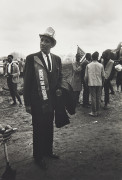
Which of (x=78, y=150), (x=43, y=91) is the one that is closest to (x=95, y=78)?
Result: (x=78, y=150)

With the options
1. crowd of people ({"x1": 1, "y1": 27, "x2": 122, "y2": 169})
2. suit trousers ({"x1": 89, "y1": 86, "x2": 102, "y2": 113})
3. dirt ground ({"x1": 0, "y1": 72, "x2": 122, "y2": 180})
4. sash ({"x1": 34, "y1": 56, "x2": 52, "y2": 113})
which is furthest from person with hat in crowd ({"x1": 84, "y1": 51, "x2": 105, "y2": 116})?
sash ({"x1": 34, "y1": 56, "x2": 52, "y2": 113})

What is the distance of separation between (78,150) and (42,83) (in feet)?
5.93

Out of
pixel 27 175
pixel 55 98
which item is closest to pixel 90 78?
pixel 55 98

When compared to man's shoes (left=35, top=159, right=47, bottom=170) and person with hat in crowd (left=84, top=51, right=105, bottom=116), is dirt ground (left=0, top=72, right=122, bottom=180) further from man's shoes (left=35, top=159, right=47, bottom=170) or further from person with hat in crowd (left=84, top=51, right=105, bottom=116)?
person with hat in crowd (left=84, top=51, right=105, bottom=116)

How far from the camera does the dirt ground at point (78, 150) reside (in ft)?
14.3

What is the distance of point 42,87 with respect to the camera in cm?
437

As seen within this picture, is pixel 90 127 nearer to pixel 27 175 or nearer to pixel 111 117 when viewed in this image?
pixel 111 117

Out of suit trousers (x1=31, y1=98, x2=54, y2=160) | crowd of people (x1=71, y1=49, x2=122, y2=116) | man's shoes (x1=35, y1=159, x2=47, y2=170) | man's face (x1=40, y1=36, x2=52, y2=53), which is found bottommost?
man's shoes (x1=35, y1=159, x2=47, y2=170)

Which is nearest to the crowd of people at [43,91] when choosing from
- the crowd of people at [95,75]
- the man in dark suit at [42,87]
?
the man in dark suit at [42,87]

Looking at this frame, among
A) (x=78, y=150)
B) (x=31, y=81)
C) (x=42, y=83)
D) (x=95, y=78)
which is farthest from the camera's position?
(x=95, y=78)

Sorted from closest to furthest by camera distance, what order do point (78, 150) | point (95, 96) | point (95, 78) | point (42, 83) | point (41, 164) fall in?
point (42, 83) → point (41, 164) → point (78, 150) → point (95, 78) → point (95, 96)

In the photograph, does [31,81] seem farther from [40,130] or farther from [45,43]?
[40,130]

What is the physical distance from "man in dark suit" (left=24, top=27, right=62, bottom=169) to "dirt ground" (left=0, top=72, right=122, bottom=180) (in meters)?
0.33

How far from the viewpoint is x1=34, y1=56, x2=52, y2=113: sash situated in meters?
4.37
